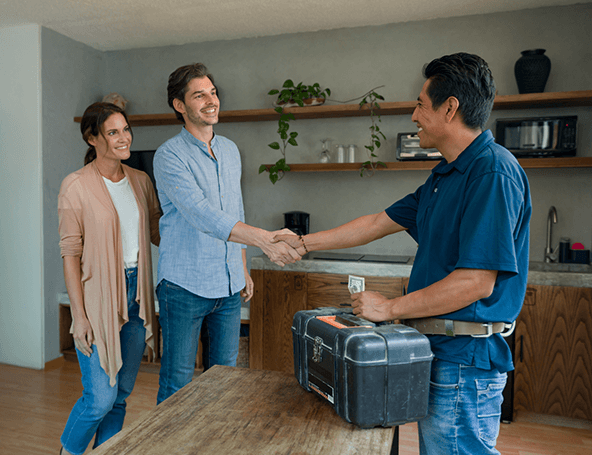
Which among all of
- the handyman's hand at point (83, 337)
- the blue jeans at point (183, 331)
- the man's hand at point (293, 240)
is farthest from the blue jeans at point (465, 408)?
the handyman's hand at point (83, 337)

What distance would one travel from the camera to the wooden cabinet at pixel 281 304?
10.7 ft

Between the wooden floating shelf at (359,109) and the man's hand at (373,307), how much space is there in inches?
88.8

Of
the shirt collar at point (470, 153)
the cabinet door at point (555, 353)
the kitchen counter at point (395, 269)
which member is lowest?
the cabinet door at point (555, 353)

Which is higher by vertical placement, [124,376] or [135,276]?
[135,276]

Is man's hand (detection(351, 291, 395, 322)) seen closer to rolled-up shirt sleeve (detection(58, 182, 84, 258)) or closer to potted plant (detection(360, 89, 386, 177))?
rolled-up shirt sleeve (detection(58, 182, 84, 258))

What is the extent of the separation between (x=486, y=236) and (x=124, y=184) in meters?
1.64

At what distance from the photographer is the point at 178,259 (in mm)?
1957

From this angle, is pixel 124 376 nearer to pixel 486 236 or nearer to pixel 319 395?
pixel 319 395

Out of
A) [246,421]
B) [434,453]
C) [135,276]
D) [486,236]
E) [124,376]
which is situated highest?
[486,236]

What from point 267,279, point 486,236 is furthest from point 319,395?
point 267,279

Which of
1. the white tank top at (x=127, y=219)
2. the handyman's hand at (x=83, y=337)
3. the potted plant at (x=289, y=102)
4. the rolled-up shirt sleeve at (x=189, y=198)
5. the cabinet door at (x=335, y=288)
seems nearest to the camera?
the rolled-up shirt sleeve at (x=189, y=198)

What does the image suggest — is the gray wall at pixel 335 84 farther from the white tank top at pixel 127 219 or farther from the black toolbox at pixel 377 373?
the black toolbox at pixel 377 373

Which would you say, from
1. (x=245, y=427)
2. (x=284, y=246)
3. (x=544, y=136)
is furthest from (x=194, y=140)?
(x=544, y=136)

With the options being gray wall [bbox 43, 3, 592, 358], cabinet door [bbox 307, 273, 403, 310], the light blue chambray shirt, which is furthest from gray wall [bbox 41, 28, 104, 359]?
the light blue chambray shirt
